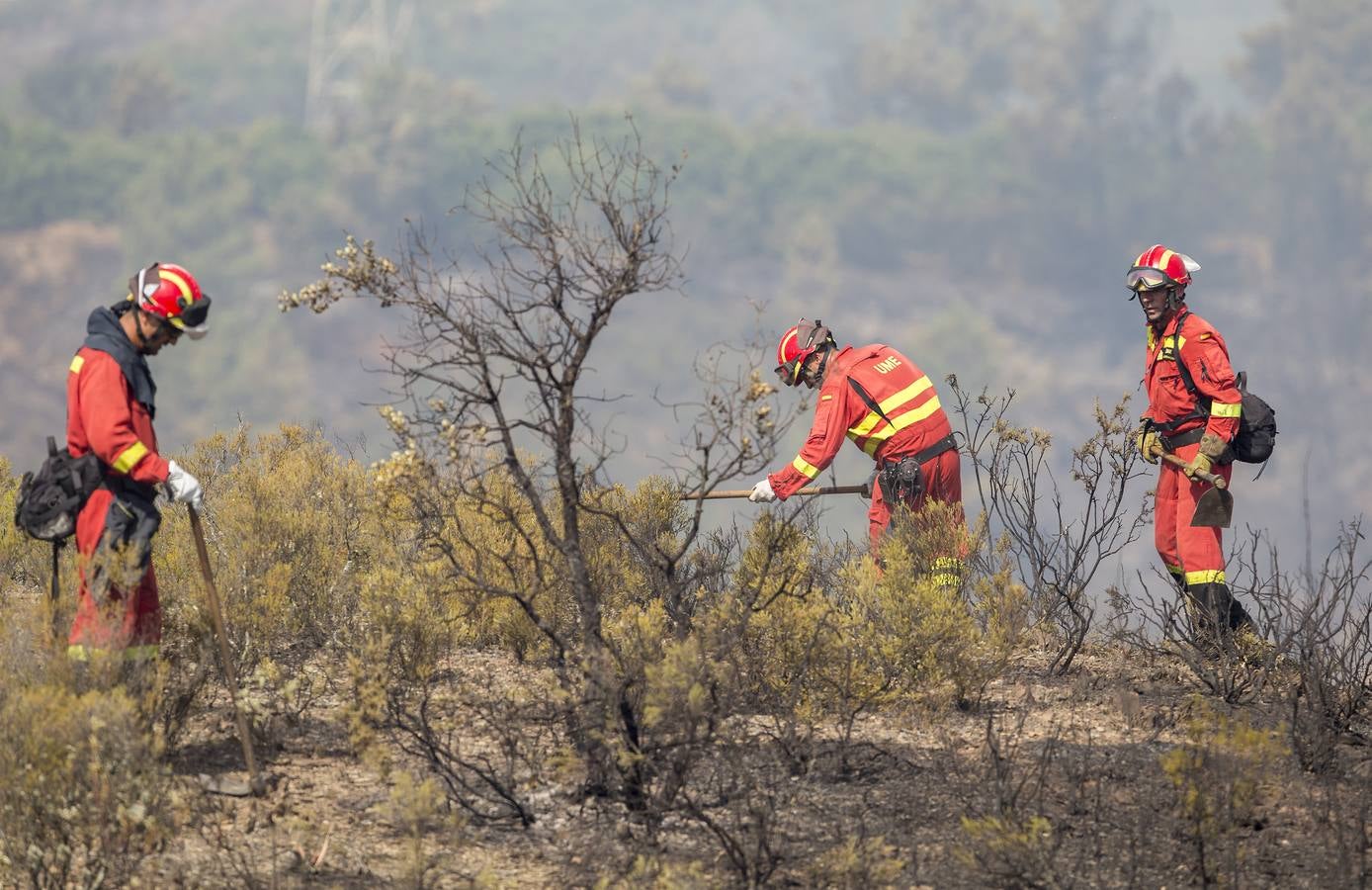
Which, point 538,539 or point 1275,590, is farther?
point 538,539

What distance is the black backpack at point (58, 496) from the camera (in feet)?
16.8

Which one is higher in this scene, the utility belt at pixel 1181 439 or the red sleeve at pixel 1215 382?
A: the red sleeve at pixel 1215 382

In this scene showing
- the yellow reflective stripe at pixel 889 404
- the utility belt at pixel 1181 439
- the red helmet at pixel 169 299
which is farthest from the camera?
the yellow reflective stripe at pixel 889 404

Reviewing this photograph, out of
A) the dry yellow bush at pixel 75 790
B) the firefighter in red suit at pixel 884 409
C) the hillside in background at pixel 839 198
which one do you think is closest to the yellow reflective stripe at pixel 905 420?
the firefighter in red suit at pixel 884 409

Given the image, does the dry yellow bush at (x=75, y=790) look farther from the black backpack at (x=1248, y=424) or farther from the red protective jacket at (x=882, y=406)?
the black backpack at (x=1248, y=424)

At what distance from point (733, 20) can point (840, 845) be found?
192 metres

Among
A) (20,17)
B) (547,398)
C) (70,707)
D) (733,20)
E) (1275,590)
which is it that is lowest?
(70,707)

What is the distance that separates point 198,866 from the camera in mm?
4621

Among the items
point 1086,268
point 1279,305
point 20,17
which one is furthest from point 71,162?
point 1279,305

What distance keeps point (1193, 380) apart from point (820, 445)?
163 centimetres

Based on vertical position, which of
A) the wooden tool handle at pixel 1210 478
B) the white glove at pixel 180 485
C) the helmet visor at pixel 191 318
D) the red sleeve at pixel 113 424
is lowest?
the white glove at pixel 180 485

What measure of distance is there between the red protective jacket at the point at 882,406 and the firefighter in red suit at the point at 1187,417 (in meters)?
1.02

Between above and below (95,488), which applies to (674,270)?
above

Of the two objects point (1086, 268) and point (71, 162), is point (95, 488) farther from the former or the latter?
point (1086, 268)
